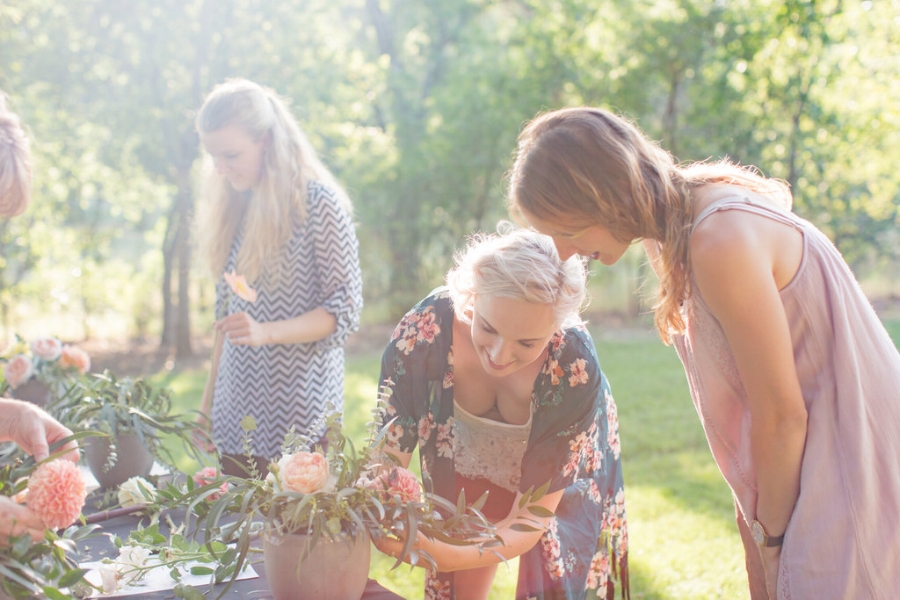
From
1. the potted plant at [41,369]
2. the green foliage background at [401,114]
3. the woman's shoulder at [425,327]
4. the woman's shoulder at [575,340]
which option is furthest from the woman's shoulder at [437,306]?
the green foliage background at [401,114]

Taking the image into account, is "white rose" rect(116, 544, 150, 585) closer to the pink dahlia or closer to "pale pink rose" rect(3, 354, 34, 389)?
the pink dahlia

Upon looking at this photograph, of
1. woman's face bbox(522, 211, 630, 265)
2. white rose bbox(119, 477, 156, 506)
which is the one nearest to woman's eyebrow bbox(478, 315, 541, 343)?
woman's face bbox(522, 211, 630, 265)

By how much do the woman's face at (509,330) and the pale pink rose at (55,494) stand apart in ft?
2.87

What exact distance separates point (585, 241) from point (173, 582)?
1.06m

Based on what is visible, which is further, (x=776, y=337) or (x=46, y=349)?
(x=46, y=349)

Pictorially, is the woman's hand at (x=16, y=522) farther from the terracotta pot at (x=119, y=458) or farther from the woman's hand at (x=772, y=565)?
the woman's hand at (x=772, y=565)

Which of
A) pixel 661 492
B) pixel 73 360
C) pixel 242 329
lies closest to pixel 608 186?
pixel 242 329

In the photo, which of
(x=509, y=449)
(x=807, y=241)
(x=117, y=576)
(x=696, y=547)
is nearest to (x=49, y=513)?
(x=117, y=576)

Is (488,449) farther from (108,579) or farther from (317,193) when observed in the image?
(317,193)

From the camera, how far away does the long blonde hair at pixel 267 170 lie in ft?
8.34

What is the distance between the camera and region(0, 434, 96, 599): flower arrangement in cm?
129

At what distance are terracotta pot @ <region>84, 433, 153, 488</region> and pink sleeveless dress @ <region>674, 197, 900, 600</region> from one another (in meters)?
1.56

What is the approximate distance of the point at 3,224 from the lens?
28.9ft

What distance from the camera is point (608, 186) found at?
5.04 feet
